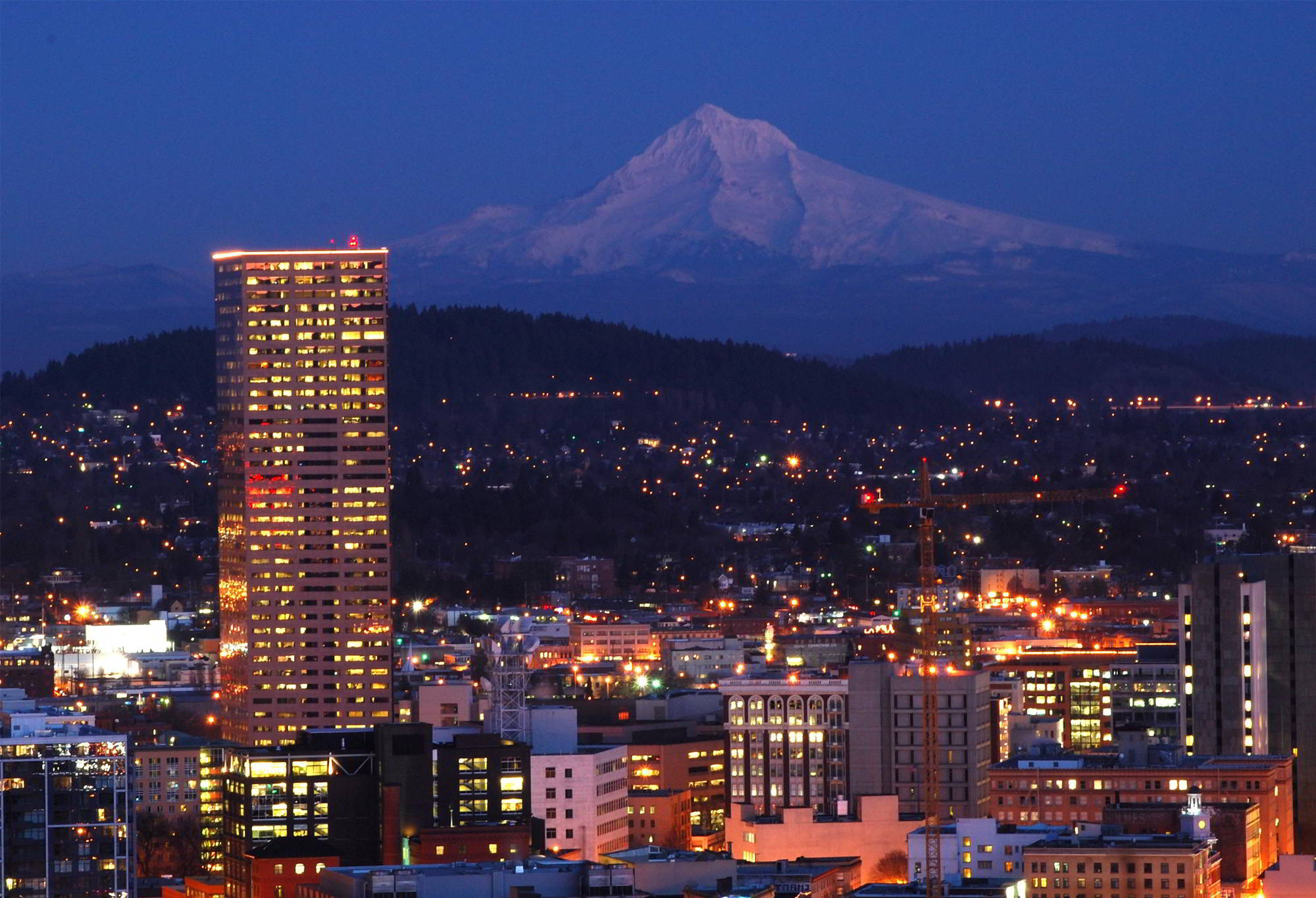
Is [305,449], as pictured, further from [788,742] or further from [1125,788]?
[1125,788]

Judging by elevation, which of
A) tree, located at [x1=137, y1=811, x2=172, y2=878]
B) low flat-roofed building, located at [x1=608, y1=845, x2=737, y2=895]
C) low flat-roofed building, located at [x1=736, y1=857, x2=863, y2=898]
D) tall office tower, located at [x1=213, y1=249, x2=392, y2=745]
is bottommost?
tree, located at [x1=137, y1=811, x2=172, y2=878]

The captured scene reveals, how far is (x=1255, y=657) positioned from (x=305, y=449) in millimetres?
43384

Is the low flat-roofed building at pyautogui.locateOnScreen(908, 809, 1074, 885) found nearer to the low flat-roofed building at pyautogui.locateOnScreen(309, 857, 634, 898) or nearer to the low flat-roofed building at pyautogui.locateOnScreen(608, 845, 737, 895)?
the low flat-roofed building at pyautogui.locateOnScreen(608, 845, 737, 895)

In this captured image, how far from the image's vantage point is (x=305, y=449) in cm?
12475

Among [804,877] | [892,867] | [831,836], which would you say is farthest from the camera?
[831,836]

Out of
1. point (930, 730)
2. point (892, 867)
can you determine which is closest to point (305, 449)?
point (930, 730)

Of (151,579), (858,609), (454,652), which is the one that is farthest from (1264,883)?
(151,579)

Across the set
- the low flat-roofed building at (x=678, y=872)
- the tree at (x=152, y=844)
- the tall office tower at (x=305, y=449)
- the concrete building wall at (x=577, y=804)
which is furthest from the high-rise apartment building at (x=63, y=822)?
the tall office tower at (x=305, y=449)

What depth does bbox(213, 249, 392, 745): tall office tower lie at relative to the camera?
12194 centimetres

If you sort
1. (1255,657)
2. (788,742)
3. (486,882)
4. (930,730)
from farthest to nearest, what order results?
1. (1255,657)
2. (788,742)
3. (930,730)
4. (486,882)

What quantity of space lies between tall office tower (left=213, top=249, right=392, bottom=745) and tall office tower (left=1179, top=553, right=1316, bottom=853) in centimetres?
3694

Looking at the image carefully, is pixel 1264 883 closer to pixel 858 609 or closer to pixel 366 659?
pixel 366 659

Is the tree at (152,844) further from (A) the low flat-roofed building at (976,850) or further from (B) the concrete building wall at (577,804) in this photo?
(A) the low flat-roofed building at (976,850)

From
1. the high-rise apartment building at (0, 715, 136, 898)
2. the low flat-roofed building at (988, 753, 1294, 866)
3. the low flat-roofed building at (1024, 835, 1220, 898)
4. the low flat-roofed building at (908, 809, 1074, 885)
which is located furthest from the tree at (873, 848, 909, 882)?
the high-rise apartment building at (0, 715, 136, 898)
